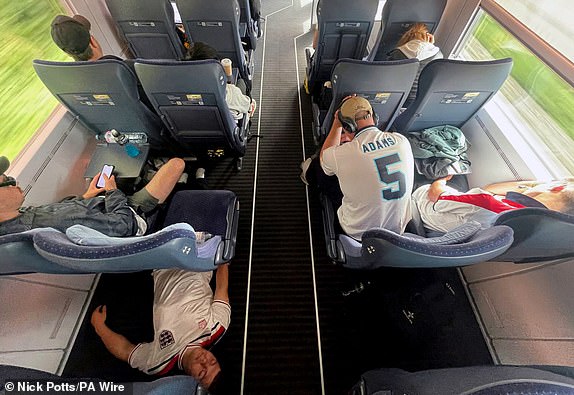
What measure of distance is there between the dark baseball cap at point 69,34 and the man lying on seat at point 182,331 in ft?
5.61

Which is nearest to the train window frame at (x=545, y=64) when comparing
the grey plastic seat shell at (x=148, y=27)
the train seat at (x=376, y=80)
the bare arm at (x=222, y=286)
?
the train seat at (x=376, y=80)

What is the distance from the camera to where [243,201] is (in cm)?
249

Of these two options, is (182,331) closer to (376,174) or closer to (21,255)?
(21,255)

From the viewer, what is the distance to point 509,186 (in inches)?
70.5

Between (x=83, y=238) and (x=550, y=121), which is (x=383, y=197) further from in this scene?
(x=550, y=121)

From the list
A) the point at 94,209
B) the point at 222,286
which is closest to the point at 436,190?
the point at 222,286

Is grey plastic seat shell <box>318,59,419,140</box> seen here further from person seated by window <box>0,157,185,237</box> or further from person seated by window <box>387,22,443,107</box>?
person seated by window <box>0,157,185,237</box>

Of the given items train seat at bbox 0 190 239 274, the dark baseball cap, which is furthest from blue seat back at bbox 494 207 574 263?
the dark baseball cap

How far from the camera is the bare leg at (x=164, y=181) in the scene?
1860 millimetres

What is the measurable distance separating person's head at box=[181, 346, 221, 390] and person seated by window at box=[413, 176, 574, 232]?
1577 millimetres

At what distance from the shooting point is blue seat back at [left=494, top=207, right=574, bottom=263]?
3.48 feet

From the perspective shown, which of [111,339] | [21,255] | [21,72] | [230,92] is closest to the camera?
[21,255]

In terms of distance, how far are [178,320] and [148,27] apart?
268 cm

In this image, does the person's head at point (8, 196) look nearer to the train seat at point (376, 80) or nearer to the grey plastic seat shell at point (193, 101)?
the grey plastic seat shell at point (193, 101)
